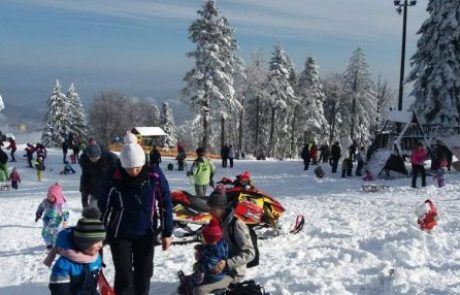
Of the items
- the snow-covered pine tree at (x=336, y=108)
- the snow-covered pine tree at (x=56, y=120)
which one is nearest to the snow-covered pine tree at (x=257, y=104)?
the snow-covered pine tree at (x=336, y=108)

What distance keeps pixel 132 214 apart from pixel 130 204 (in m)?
0.11

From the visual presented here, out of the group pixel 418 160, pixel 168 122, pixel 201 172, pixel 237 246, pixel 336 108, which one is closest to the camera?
pixel 237 246

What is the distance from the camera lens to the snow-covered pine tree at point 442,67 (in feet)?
83.4

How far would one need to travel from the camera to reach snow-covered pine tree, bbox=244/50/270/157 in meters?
53.9

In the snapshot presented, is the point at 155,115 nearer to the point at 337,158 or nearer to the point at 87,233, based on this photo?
the point at 337,158

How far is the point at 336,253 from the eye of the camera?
8500 mm

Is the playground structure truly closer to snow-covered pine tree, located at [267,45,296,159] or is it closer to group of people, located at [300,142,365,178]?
group of people, located at [300,142,365,178]

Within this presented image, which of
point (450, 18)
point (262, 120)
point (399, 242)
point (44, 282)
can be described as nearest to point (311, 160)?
point (450, 18)

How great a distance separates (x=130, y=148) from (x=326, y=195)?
1261 cm

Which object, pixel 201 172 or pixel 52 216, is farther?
pixel 201 172

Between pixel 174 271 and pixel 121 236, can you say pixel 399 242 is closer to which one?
pixel 174 271

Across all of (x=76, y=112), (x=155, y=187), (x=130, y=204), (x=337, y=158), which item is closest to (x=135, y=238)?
(x=130, y=204)

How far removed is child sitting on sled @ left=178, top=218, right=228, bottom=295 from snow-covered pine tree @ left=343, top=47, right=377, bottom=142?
5328cm

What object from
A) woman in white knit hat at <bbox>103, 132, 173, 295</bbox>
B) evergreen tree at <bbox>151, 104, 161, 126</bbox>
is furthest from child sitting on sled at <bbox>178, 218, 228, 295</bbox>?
evergreen tree at <bbox>151, 104, 161, 126</bbox>
